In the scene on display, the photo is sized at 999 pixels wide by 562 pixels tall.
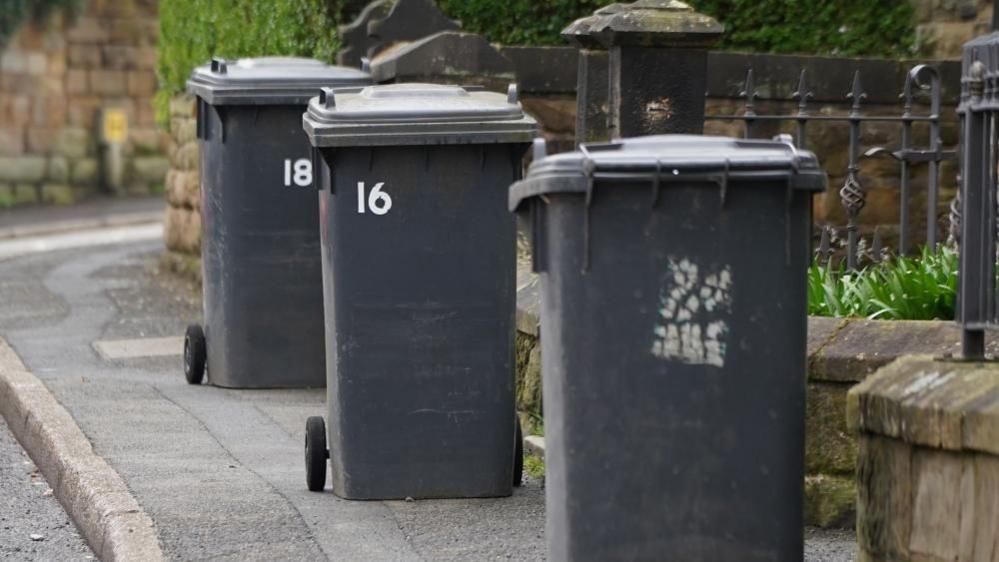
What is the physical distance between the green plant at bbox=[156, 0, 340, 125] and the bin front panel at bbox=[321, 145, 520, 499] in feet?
13.8

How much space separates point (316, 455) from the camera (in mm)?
6035

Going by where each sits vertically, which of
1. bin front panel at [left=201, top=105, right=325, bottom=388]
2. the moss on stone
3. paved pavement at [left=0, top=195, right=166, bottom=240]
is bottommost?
paved pavement at [left=0, top=195, right=166, bottom=240]

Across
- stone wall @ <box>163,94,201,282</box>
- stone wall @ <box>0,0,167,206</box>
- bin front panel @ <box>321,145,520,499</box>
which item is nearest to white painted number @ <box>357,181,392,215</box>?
bin front panel @ <box>321,145,520,499</box>

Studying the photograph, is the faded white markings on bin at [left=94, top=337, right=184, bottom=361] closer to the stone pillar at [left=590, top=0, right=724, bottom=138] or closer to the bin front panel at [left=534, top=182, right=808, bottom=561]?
the stone pillar at [left=590, top=0, right=724, bottom=138]

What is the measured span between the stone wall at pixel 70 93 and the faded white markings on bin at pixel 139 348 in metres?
14.4

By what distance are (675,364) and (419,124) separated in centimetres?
174

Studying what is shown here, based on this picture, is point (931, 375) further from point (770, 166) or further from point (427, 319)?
point (427, 319)

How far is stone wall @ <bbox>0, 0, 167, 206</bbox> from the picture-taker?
2364cm

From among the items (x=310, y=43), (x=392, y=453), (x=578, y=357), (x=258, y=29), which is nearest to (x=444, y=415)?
(x=392, y=453)

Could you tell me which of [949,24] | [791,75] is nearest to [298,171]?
[791,75]

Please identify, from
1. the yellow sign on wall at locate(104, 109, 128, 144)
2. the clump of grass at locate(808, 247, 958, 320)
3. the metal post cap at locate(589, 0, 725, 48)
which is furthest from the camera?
the yellow sign on wall at locate(104, 109, 128, 144)

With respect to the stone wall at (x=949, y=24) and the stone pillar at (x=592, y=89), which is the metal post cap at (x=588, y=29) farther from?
the stone wall at (x=949, y=24)

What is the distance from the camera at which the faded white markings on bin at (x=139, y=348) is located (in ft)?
31.1

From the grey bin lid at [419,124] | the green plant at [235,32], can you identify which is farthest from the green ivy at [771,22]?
the grey bin lid at [419,124]
